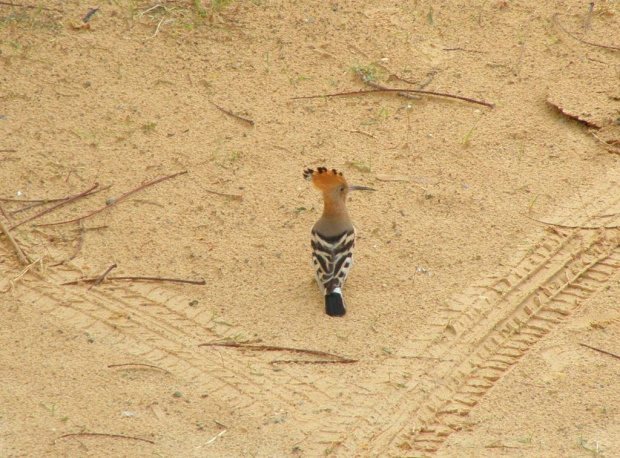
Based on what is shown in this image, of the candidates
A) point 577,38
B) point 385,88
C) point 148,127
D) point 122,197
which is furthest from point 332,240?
point 577,38

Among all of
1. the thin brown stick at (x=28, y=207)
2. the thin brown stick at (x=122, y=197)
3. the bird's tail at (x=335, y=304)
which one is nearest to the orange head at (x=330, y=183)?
the bird's tail at (x=335, y=304)

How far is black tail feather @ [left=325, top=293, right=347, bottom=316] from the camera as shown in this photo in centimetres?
556

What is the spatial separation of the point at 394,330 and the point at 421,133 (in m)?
2.29

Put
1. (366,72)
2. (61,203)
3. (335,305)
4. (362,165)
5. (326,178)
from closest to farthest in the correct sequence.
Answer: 1. (335,305)
2. (326,178)
3. (61,203)
4. (362,165)
5. (366,72)

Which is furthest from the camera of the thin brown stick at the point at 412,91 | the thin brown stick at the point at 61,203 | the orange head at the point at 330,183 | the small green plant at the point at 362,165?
the thin brown stick at the point at 412,91

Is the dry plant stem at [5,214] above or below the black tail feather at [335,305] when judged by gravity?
below

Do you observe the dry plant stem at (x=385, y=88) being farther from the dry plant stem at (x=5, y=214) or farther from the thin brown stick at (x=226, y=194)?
the dry plant stem at (x=5, y=214)

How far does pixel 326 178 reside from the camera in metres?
5.89

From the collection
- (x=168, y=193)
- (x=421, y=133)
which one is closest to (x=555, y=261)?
(x=421, y=133)

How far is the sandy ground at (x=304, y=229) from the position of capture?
4844 mm

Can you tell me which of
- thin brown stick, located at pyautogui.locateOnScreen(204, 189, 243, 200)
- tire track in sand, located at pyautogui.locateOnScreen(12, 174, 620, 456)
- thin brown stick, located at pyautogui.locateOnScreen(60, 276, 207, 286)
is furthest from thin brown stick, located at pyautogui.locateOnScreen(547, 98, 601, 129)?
thin brown stick, located at pyautogui.locateOnScreen(60, 276, 207, 286)

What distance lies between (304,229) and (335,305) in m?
0.95

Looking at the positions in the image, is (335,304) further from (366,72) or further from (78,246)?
(366,72)

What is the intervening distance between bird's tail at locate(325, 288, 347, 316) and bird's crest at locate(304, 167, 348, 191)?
755 mm
